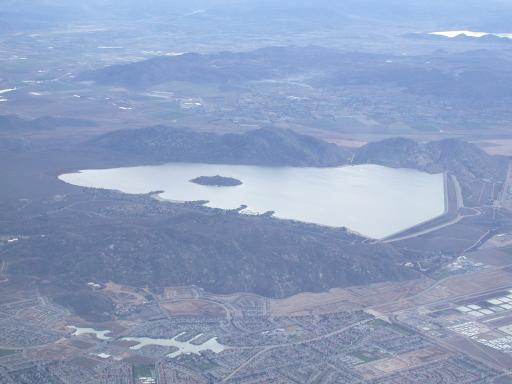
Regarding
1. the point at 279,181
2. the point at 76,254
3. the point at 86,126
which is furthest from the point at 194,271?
the point at 86,126

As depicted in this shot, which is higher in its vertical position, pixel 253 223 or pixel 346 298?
pixel 253 223

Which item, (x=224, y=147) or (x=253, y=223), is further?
(x=224, y=147)

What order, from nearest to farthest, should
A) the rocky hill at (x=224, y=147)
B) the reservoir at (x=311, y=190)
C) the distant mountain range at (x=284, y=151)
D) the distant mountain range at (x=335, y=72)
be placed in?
the reservoir at (x=311, y=190), the distant mountain range at (x=284, y=151), the rocky hill at (x=224, y=147), the distant mountain range at (x=335, y=72)

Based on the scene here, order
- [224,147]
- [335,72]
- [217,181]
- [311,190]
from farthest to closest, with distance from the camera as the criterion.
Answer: [335,72]
[224,147]
[217,181]
[311,190]

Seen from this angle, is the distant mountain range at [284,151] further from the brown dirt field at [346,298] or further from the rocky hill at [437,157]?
the brown dirt field at [346,298]

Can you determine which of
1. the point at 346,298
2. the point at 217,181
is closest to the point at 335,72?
the point at 217,181

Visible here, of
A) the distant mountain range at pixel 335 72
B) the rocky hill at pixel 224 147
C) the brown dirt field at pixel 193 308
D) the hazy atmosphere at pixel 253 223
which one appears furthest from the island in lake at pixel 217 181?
the distant mountain range at pixel 335 72

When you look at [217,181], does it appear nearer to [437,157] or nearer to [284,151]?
[284,151]
